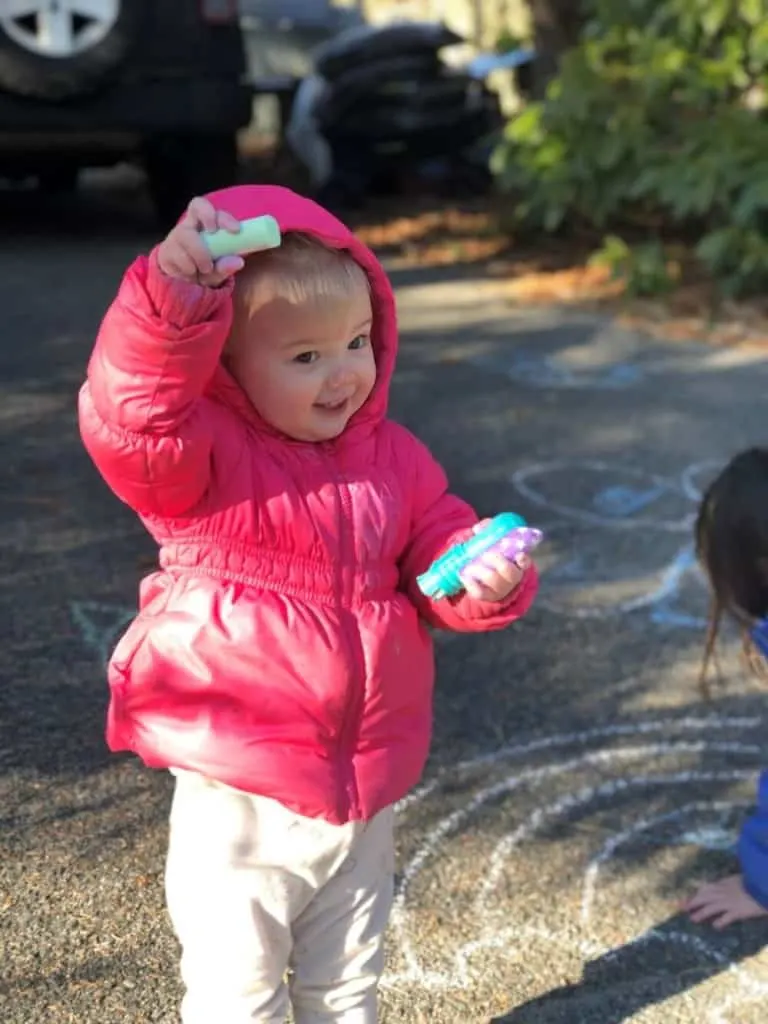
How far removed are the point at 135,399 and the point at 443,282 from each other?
19.0 feet

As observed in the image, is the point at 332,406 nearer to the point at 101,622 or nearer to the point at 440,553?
the point at 440,553

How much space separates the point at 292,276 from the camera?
165cm

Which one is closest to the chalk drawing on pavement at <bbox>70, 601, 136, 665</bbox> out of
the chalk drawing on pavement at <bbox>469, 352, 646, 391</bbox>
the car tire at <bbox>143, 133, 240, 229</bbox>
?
the chalk drawing on pavement at <bbox>469, 352, 646, 391</bbox>

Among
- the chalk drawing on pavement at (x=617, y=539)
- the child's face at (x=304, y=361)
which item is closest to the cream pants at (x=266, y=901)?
the child's face at (x=304, y=361)

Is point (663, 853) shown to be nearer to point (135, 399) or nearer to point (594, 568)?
point (594, 568)

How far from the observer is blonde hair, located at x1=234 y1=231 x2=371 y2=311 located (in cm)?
164

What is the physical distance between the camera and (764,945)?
2.39 meters

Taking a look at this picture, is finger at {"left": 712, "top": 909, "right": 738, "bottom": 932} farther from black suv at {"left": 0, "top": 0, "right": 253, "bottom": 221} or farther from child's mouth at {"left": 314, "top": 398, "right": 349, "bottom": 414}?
black suv at {"left": 0, "top": 0, "right": 253, "bottom": 221}

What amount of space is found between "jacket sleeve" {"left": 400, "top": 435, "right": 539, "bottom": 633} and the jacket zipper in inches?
5.2

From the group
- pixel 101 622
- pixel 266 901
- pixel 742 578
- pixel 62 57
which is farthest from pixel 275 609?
pixel 62 57

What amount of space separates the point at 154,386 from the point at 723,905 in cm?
155

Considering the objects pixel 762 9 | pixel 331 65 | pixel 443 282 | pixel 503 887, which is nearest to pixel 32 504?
pixel 503 887

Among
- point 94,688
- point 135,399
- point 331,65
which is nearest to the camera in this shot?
point 135,399

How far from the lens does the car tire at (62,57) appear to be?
6.59m
